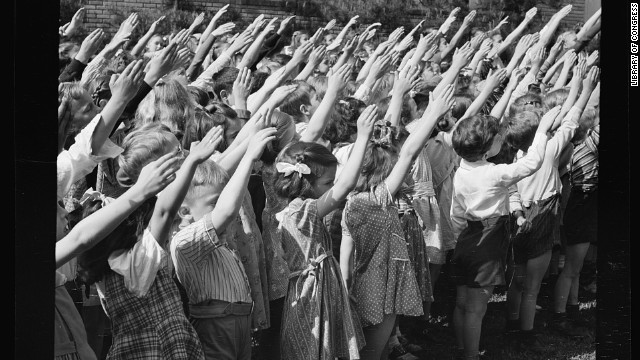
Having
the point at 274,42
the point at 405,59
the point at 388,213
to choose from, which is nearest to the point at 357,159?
the point at 388,213

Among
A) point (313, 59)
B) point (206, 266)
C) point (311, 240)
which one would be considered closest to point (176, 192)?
point (206, 266)

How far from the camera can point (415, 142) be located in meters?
3.91

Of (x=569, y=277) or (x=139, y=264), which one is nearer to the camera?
(x=139, y=264)

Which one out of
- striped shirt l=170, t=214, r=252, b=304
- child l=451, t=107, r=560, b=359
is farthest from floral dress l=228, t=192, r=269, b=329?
child l=451, t=107, r=560, b=359

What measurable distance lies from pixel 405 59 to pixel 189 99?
5.24ft

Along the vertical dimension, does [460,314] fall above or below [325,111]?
below

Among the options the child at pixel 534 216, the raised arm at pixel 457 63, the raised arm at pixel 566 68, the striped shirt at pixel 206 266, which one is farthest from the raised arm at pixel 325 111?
the raised arm at pixel 566 68

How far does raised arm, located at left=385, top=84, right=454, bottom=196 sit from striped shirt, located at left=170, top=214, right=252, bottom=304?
31.0 inches

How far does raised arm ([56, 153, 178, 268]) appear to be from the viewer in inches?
114

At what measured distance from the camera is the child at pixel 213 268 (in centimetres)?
330

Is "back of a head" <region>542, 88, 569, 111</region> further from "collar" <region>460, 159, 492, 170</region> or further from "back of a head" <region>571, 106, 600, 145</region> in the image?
"collar" <region>460, 159, 492, 170</region>

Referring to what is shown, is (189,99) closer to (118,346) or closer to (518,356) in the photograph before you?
(118,346)

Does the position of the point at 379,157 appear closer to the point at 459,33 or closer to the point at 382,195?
the point at 382,195

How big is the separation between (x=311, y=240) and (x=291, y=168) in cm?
28
